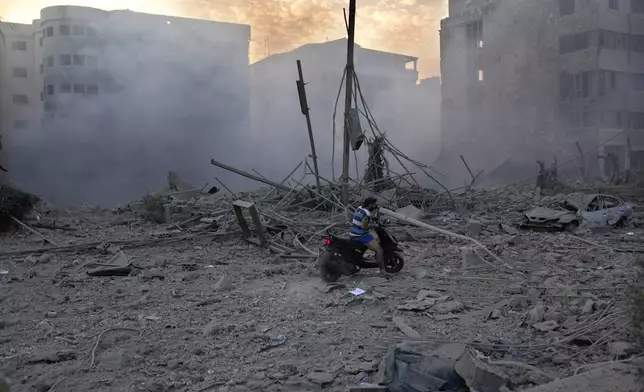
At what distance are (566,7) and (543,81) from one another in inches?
120

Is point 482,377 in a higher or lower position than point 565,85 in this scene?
lower

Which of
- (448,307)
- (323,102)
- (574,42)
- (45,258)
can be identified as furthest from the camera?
(323,102)

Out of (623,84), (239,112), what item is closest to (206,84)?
(239,112)

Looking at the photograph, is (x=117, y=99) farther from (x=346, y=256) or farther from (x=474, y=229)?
(x=346, y=256)

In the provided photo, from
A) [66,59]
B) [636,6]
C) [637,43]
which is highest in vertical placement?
[636,6]

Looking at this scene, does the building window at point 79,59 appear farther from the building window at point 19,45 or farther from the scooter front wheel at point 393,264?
the scooter front wheel at point 393,264

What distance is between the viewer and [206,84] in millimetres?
30047

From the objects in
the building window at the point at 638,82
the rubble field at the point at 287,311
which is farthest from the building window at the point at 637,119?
Answer: the rubble field at the point at 287,311

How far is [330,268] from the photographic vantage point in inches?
209

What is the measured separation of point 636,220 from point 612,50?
14914mm

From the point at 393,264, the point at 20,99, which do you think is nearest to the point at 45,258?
the point at 393,264

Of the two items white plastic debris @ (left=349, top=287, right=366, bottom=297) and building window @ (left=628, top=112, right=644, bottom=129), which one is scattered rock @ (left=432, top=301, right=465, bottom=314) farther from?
building window @ (left=628, top=112, right=644, bottom=129)

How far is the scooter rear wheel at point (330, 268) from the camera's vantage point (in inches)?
208

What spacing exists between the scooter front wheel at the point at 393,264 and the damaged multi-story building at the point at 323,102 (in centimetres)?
2554
